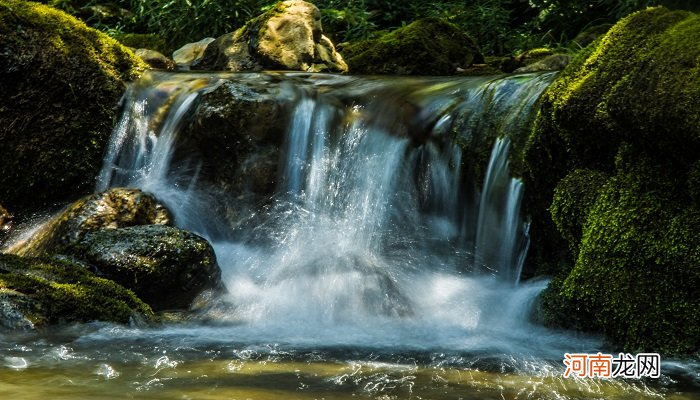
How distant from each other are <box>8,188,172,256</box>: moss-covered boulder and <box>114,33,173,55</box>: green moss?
5.79 metres

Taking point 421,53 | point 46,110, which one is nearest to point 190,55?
point 421,53

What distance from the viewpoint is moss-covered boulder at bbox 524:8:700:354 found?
3869 mm

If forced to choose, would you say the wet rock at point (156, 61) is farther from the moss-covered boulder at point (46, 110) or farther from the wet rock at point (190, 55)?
the moss-covered boulder at point (46, 110)

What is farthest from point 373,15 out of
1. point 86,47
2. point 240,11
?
point 86,47

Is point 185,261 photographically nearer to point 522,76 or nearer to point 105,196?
point 105,196

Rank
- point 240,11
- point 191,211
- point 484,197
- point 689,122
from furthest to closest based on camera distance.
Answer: point 240,11
point 191,211
point 484,197
point 689,122

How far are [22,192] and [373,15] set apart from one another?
666cm

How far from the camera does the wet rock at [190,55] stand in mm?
10141

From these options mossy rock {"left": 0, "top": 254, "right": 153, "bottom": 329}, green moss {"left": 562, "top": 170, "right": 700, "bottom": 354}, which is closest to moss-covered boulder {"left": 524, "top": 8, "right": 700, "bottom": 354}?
green moss {"left": 562, "top": 170, "right": 700, "bottom": 354}

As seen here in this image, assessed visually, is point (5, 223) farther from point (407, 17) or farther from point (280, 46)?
point (407, 17)

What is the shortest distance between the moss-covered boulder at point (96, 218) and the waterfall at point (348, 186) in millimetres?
331

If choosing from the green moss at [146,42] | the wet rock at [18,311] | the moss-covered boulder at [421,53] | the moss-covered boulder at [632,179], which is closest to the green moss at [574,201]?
the moss-covered boulder at [632,179]

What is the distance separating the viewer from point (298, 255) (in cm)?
587

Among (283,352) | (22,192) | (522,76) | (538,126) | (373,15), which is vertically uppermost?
(373,15)
